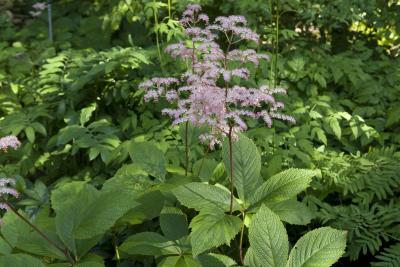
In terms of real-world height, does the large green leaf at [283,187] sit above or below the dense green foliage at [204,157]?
above

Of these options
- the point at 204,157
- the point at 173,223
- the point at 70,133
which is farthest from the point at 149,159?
the point at 70,133

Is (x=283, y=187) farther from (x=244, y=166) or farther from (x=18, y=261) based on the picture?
(x=18, y=261)

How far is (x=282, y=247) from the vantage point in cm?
161

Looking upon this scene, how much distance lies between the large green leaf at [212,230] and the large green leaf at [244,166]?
0.17m

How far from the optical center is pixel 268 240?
Answer: 1617mm

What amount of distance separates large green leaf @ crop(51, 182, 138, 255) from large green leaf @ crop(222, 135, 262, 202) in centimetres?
40

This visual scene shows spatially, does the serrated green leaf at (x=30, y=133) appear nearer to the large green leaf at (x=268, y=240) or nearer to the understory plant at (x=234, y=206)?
the understory plant at (x=234, y=206)

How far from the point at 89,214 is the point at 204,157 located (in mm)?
653

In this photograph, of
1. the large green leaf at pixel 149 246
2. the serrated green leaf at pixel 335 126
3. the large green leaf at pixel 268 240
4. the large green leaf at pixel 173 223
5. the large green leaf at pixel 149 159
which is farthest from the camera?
the serrated green leaf at pixel 335 126

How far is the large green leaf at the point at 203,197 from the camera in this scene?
1.86 m

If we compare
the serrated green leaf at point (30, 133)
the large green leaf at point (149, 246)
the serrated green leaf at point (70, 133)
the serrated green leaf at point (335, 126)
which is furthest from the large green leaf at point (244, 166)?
the serrated green leaf at point (30, 133)

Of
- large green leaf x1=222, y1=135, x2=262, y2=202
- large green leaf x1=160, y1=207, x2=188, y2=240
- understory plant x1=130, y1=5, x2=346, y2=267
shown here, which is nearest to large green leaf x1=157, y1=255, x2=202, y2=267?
understory plant x1=130, y1=5, x2=346, y2=267

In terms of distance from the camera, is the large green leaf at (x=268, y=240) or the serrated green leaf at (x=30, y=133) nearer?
the large green leaf at (x=268, y=240)

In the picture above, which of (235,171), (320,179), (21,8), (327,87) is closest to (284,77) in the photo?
(327,87)
